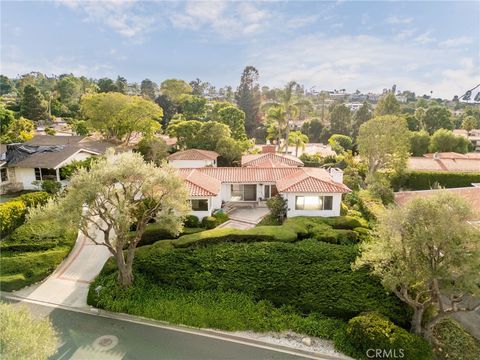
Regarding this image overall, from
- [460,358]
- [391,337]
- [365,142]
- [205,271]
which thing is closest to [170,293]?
[205,271]

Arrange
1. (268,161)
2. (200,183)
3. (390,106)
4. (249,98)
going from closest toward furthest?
1. (200,183)
2. (268,161)
3. (390,106)
4. (249,98)

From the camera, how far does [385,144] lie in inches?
1473

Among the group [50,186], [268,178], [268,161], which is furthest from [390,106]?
[50,186]

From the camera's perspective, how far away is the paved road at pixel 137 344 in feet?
49.9

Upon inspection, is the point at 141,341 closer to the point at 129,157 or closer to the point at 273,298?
the point at 273,298

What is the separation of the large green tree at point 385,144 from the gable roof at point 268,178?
32.7ft

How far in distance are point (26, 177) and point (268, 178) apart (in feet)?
79.5

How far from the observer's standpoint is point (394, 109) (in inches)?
2520

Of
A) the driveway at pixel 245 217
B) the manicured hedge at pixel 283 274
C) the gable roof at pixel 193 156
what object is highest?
the gable roof at pixel 193 156

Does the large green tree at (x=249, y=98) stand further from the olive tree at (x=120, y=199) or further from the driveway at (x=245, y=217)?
the olive tree at (x=120, y=199)

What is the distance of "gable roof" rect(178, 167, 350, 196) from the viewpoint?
26.0 metres

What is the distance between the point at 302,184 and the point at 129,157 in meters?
14.0

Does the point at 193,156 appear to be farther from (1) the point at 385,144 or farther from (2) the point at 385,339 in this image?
(2) the point at 385,339

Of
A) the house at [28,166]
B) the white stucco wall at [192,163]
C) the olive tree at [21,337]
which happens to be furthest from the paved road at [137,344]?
the white stucco wall at [192,163]
